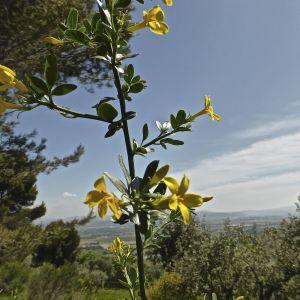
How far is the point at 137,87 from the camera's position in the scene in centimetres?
128

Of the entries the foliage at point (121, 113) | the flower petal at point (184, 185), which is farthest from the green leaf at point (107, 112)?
the flower petal at point (184, 185)

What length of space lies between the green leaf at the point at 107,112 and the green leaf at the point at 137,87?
0.23 metres

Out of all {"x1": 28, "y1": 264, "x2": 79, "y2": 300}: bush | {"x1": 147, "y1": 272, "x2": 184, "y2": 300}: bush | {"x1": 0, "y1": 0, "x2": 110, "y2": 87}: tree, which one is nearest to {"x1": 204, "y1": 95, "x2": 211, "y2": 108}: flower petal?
{"x1": 0, "y1": 0, "x2": 110, "y2": 87}: tree

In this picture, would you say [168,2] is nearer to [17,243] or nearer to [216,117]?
[216,117]

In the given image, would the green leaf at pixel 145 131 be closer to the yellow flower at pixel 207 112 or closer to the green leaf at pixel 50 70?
the yellow flower at pixel 207 112

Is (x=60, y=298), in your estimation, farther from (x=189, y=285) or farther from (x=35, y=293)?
(x=189, y=285)

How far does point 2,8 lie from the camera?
820 centimetres

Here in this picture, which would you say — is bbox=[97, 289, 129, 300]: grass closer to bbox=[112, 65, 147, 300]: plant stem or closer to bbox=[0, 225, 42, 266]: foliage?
bbox=[0, 225, 42, 266]: foliage

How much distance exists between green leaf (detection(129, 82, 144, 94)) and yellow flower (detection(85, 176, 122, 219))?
0.51m

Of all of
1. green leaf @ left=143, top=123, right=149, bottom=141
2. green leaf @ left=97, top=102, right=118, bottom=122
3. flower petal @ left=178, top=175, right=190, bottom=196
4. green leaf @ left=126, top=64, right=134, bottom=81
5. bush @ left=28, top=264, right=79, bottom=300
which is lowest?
bush @ left=28, top=264, right=79, bottom=300

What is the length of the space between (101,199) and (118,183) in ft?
0.42

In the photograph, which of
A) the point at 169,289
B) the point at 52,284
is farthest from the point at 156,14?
the point at 169,289

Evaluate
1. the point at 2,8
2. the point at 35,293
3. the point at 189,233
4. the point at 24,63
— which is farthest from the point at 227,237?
the point at 2,8

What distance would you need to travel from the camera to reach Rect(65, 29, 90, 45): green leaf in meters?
1.10
